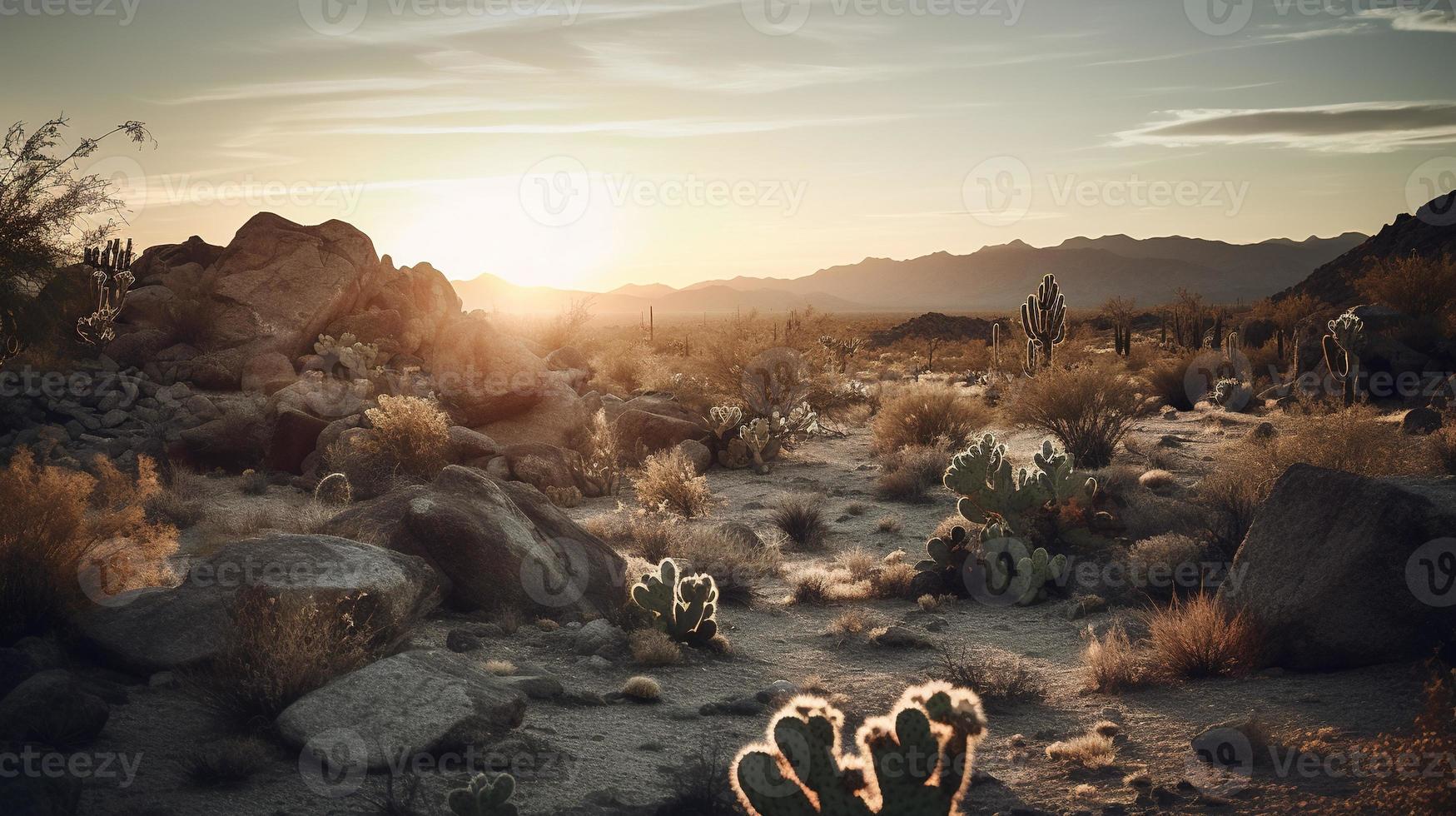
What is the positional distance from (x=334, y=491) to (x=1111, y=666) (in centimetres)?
1144

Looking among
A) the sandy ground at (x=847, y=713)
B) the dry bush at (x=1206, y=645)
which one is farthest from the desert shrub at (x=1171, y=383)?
the dry bush at (x=1206, y=645)

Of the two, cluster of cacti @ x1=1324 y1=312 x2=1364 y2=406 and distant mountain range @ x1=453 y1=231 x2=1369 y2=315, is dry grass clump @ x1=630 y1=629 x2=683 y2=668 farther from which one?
distant mountain range @ x1=453 y1=231 x2=1369 y2=315

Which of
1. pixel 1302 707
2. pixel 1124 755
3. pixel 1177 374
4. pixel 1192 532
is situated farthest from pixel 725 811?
pixel 1177 374

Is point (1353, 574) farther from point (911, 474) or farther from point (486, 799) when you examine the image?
point (911, 474)

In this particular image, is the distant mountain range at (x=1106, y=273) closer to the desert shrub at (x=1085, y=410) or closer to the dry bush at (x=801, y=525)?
the desert shrub at (x=1085, y=410)

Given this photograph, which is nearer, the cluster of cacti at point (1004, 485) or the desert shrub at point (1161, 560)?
the desert shrub at point (1161, 560)

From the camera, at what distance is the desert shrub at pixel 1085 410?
54.8 ft

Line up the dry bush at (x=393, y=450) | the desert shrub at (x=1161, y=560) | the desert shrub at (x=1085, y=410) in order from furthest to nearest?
the desert shrub at (x=1085, y=410), the dry bush at (x=393, y=450), the desert shrub at (x=1161, y=560)

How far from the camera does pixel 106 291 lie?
74.9ft

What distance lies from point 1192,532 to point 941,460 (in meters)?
6.55

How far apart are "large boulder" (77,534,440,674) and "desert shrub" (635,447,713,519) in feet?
22.2

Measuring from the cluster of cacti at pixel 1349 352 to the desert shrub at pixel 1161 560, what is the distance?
1283 centimetres

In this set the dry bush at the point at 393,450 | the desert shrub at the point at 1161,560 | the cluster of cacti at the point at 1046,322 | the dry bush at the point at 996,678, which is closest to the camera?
the dry bush at the point at 996,678

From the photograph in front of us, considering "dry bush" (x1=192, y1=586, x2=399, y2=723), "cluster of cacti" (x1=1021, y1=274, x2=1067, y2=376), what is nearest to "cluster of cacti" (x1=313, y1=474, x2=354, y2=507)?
"dry bush" (x1=192, y1=586, x2=399, y2=723)
